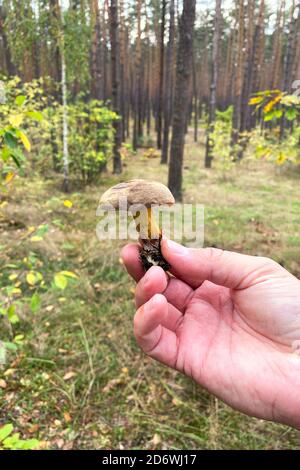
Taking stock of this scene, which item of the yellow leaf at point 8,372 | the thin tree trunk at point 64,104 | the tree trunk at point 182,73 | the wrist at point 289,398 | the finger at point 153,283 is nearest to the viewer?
the wrist at point 289,398

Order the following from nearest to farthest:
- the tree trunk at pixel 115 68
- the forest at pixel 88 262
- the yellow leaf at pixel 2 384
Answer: the forest at pixel 88 262 < the yellow leaf at pixel 2 384 < the tree trunk at pixel 115 68

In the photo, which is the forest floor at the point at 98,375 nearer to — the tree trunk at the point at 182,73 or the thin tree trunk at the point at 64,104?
the tree trunk at the point at 182,73

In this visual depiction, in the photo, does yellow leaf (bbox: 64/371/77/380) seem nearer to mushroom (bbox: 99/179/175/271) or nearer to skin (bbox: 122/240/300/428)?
skin (bbox: 122/240/300/428)

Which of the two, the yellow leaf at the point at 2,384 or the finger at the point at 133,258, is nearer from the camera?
the finger at the point at 133,258

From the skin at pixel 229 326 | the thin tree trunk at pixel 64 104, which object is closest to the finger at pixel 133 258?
the skin at pixel 229 326

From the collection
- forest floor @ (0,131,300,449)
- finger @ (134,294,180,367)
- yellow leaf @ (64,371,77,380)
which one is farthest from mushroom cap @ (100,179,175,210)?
yellow leaf @ (64,371,77,380)

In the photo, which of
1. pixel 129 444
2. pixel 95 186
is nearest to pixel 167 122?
pixel 95 186

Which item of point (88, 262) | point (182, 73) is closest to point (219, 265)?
point (88, 262)
